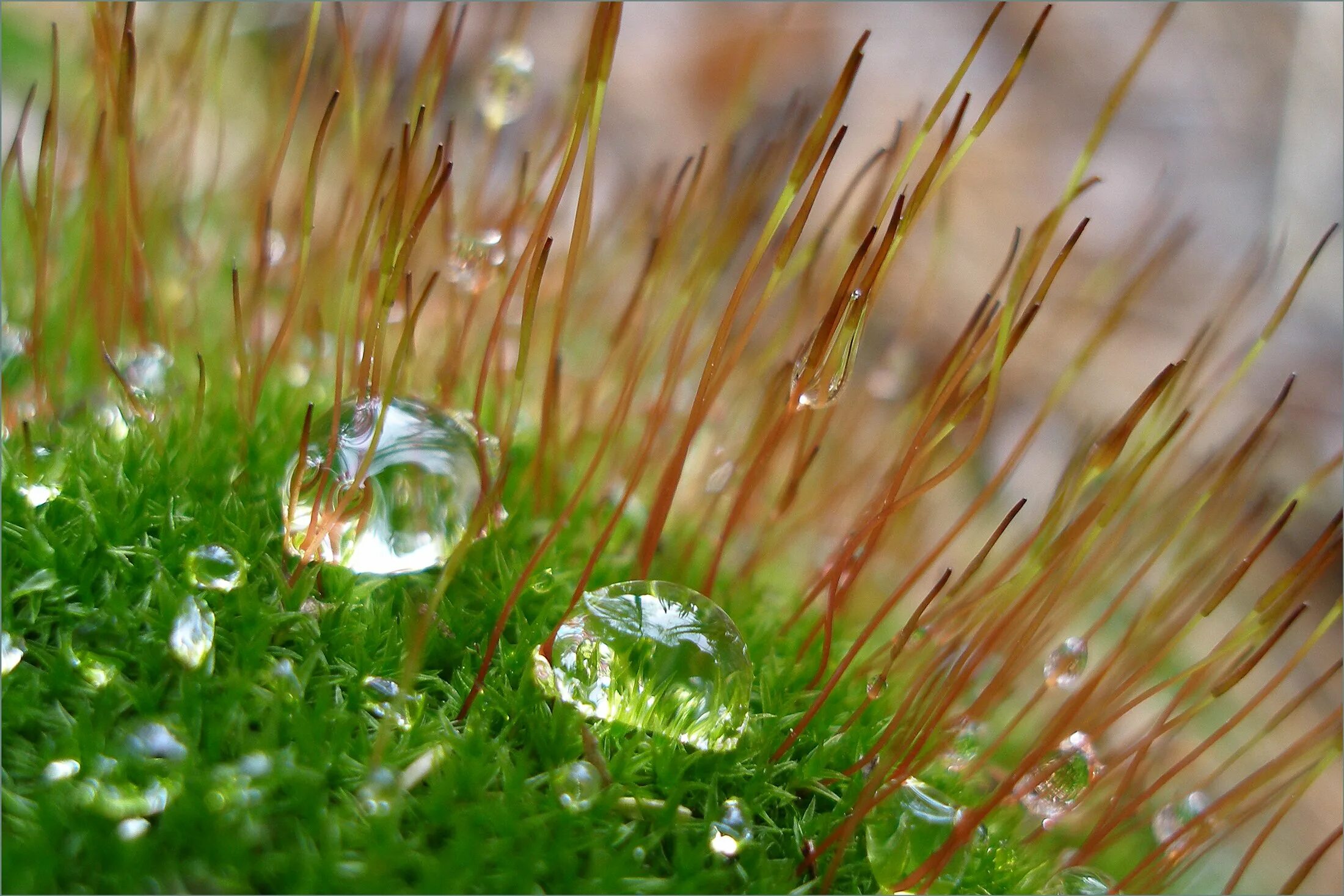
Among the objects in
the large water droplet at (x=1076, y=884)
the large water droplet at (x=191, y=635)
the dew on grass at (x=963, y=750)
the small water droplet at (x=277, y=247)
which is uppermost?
the small water droplet at (x=277, y=247)

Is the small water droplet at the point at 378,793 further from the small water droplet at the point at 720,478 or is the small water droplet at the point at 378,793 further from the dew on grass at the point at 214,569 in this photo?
the small water droplet at the point at 720,478

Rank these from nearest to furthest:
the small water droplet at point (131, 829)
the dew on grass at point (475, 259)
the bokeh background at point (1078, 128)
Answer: the small water droplet at point (131, 829) < the dew on grass at point (475, 259) < the bokeh background at point (1078, 128)

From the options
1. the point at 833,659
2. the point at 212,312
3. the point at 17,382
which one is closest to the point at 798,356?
the point at 833,659

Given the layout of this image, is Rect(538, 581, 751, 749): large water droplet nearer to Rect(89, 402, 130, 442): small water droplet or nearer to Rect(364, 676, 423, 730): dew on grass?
Rect(364, 676, 423, 730): dew on grass

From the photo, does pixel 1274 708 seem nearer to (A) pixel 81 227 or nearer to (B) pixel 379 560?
(B) pixel 379 560

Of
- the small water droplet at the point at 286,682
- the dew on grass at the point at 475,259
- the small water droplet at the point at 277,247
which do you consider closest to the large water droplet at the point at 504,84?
the dew on grass at the point at 475,259

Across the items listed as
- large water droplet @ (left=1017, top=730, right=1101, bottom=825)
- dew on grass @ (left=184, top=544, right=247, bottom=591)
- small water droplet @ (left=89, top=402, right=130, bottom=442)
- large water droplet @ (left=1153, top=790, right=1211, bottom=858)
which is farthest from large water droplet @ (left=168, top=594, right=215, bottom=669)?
large water droplet @ (left=1153, top=790, right=1211, bottom=858)
